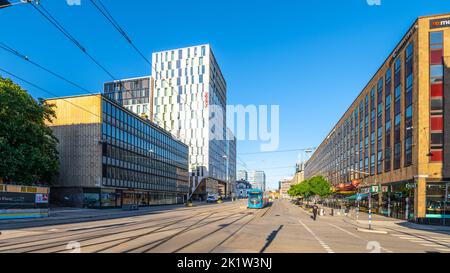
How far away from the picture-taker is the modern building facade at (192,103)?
110m

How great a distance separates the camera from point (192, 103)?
4343 inches

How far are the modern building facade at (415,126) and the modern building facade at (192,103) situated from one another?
69.7 meters

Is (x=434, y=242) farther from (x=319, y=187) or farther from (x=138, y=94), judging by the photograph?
(x=138, y=94)

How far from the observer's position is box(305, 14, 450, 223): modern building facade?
31.5 metres

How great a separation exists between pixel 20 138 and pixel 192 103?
74334 mm

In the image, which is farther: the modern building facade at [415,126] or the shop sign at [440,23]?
the shop sign at [440,23]

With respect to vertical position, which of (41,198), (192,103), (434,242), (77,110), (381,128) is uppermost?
(192,103)

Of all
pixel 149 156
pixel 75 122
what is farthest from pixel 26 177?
pixel 149 156

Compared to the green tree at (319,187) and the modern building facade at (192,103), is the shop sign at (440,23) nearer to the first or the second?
the green tree at (319,187)

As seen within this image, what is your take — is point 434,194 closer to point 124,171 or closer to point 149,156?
point 124,171

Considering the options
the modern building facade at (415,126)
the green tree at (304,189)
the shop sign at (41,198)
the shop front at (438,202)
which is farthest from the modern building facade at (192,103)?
the shop front at (438,202)

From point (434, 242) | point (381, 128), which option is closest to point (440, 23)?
point (381, 128)

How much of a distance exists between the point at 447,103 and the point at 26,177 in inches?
1858
